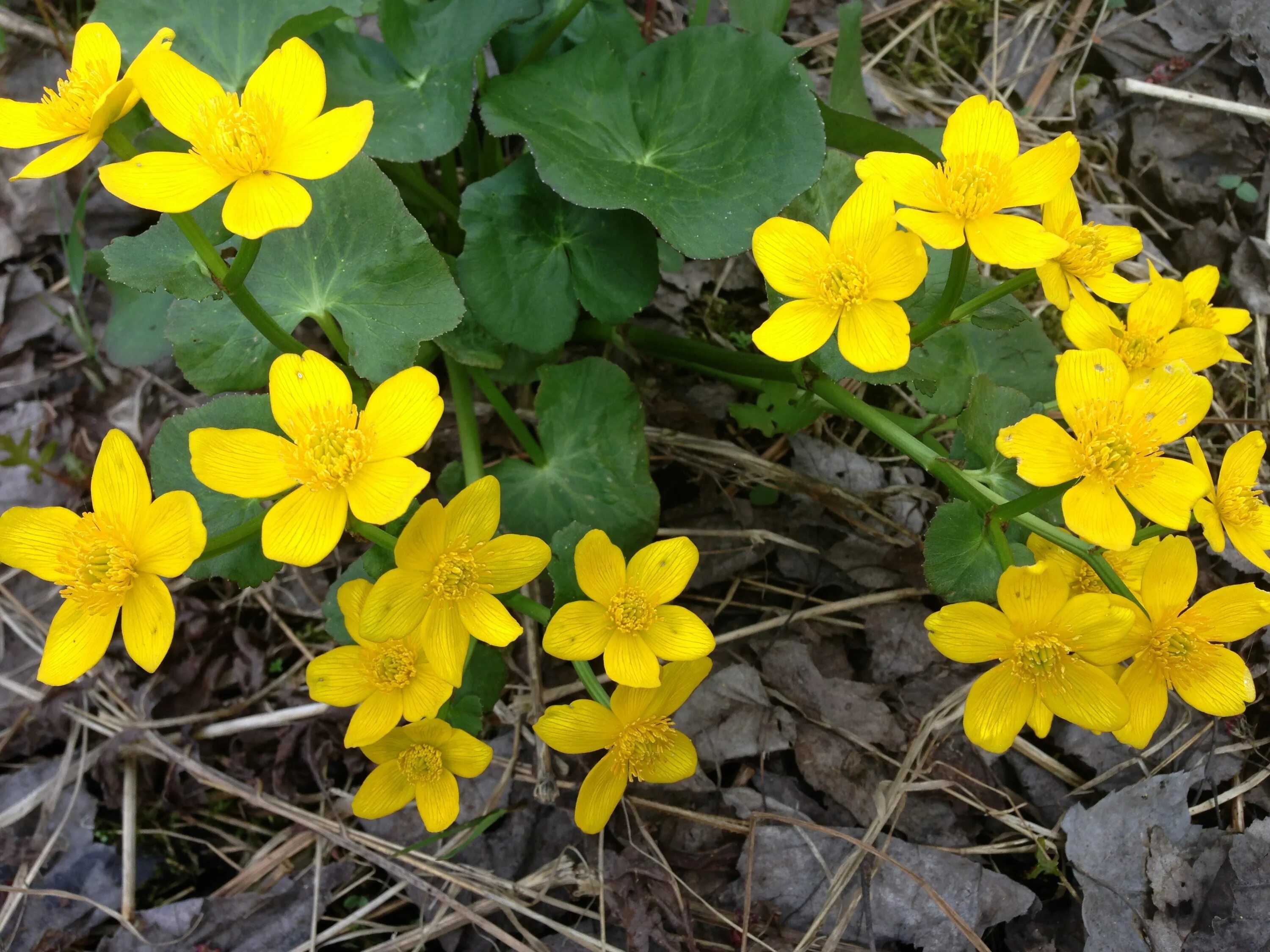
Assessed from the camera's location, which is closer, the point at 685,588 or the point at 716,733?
the point at 716,733

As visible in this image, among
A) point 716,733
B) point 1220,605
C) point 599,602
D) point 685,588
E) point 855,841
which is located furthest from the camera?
point 685,588

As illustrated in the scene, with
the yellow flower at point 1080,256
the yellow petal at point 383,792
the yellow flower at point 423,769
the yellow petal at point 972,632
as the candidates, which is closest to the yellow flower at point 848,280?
the yellow flower at point 1080,256

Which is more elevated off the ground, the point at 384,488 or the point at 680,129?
the point at 680,129

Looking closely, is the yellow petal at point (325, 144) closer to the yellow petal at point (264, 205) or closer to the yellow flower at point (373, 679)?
the yellow petal at point (264, 205)

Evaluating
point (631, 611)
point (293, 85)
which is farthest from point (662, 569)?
point (293, 85)

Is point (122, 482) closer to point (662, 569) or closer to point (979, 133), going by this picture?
point (662, 569)

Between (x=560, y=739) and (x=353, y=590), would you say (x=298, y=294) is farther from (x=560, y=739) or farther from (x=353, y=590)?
(x=560, y=739)

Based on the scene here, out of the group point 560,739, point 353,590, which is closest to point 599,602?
point 560,739

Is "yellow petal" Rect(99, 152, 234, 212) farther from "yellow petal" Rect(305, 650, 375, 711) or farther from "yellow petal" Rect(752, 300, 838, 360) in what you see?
"yellow petal" Rect(752, 300, 838, 360)
